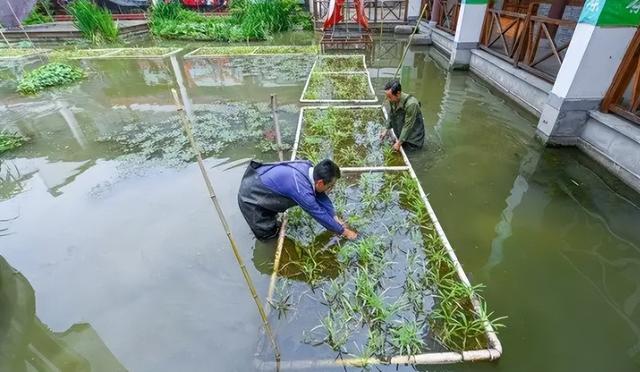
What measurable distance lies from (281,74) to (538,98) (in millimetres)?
6276

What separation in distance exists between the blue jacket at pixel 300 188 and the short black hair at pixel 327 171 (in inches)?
7.6

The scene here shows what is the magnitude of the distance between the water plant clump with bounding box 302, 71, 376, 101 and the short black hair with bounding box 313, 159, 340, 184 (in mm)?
4480

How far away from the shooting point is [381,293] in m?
2.95

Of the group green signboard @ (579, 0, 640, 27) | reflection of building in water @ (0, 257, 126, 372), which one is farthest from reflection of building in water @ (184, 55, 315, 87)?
reflection of building in water @ (0, 257, 126, 372)

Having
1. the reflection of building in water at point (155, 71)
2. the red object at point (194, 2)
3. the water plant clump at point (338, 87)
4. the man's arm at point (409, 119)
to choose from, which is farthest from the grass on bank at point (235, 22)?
the man's arm at point (409, 119)

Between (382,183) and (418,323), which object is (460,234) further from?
(418,323)

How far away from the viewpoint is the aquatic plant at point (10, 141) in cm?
574

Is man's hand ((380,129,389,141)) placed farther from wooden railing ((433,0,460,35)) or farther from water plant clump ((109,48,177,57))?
water plant clump ((109,48,177,57))

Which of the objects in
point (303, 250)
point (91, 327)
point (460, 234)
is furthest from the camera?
point (460, 234)

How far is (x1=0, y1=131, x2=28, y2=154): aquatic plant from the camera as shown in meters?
5.74

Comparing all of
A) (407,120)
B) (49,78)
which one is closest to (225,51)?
(49,78)

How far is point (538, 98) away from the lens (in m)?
6.28

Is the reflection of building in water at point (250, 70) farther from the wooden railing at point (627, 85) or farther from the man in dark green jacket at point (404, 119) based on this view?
the wooden railing at point (627, 85)

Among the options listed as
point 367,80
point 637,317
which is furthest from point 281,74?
point 637,317
